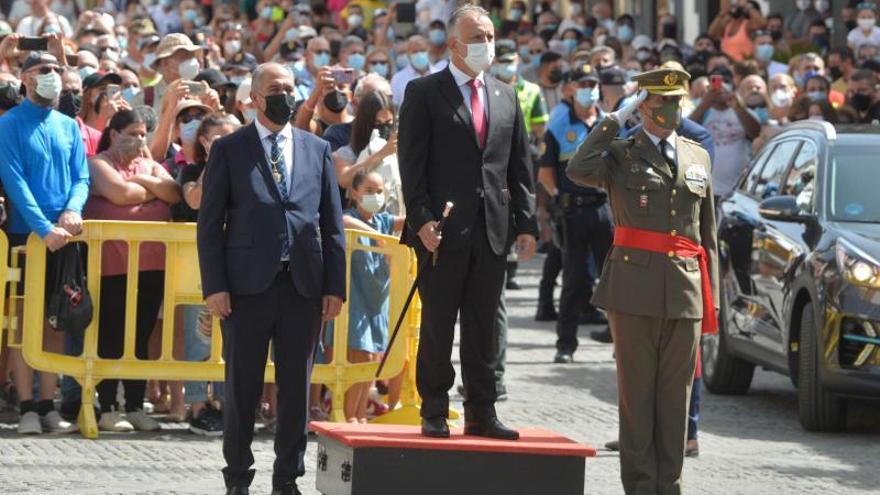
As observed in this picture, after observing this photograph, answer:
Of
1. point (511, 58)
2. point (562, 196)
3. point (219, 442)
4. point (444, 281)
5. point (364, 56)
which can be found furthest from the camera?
point (364, 56)

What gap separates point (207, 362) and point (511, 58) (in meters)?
7.87

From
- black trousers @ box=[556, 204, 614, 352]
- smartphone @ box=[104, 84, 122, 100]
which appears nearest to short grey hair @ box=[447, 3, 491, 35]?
smartphone @ box=[104, 84, 122, 100]

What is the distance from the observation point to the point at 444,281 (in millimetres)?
10695

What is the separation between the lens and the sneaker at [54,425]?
1362cm

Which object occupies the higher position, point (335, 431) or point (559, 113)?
point (559, 113)

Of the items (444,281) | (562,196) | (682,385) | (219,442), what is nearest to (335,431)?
(444,281)

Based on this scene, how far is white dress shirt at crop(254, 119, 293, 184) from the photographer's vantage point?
Result: 1115 cm

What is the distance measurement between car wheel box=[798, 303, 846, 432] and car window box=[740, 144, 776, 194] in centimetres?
201

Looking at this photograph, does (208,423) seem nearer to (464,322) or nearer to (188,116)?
(188,116)

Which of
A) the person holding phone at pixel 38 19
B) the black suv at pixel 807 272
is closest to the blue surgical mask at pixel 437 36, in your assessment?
the person holding phone at pixel 38 19

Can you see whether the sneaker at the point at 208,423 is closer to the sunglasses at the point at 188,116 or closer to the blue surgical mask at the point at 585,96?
the sunglasses at the point at 188,116

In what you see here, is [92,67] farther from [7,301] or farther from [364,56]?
[364,56]

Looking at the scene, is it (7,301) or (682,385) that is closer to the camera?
(682,385)

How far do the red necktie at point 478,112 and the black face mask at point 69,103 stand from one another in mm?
4143
